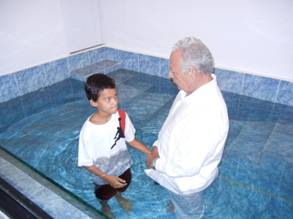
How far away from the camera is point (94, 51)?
459 centimetres

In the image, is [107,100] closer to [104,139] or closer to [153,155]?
[104,139]

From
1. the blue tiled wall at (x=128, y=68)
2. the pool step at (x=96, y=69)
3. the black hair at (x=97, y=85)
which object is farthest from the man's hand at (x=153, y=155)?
the pool step at (x=96, y=69)

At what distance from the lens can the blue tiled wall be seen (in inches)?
134

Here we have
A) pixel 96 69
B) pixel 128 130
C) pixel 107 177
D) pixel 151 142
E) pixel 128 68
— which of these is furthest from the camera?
pixel 128 68

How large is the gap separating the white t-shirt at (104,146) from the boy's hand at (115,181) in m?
0.09

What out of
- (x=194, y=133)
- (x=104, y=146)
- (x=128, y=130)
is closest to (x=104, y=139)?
(x=104, y=146)

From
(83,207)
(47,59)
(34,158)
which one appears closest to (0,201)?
(83,207)

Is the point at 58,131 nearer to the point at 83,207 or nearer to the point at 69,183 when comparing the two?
the point at 69,183

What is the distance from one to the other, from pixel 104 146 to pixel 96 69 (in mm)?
2893

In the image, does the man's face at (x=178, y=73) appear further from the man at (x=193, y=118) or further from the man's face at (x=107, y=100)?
the man's face at (x=107, y=100)

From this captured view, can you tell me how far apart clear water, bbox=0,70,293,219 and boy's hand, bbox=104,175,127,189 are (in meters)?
0.19

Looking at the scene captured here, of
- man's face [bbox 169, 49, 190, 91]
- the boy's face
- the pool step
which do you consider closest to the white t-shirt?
the boy's face

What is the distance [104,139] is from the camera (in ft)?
5.37

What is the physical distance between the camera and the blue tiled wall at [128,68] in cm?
341
